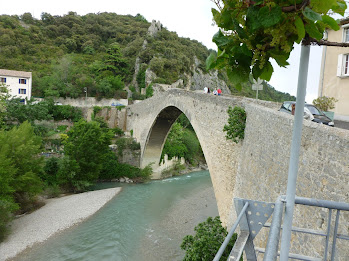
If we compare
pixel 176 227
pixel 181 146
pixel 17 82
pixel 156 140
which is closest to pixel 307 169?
pixel 176 227

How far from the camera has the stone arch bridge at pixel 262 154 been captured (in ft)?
11.1

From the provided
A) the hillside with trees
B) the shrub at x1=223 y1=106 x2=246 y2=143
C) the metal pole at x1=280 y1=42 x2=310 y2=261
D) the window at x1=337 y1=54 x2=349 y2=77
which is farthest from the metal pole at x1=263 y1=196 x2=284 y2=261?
the hillside with trees

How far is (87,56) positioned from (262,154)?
44.6 m

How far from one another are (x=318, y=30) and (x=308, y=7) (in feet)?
0.45

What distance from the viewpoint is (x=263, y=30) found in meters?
1.21

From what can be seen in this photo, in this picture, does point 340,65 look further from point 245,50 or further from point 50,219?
point 50,219

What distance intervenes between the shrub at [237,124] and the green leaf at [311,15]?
6615 mm

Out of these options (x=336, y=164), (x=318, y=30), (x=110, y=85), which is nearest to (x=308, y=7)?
(x=318, y=30)

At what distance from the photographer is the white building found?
2827 cm

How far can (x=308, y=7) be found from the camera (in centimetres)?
105

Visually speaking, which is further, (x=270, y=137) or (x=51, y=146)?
(x=51, y=146)

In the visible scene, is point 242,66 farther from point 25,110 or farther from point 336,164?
point 25,110

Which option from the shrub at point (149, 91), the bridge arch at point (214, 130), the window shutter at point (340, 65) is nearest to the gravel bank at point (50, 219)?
the bridge arch at point (214, 130)

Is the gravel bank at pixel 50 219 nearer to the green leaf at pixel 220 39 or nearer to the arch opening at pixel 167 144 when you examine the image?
the arch opening at pixel 167 144
